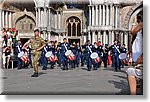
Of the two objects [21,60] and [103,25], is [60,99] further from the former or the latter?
[103,25]

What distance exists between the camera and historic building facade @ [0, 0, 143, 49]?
2252 centimetres

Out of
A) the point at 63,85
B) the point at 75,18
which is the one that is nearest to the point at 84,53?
the point at 63,85

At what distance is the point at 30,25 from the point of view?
2589cm

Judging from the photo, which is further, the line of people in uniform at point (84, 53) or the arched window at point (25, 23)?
the arched window at point (25, 23)

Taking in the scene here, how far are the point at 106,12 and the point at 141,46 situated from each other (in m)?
17.5

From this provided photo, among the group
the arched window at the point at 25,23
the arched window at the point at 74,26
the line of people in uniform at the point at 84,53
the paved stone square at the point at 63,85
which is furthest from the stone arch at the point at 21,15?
the paved stone square at the point at 63,85

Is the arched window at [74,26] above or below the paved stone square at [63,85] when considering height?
above

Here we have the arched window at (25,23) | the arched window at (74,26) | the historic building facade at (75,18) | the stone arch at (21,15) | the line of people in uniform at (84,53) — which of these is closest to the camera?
the line of people in uniform at (84,53)

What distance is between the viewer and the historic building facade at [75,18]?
22.5 meters

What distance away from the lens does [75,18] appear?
25.5 meters

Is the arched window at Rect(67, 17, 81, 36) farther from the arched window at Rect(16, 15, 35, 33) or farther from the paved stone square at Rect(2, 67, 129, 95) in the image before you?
the paved stone square at Rect(2, 67, 129, 95)

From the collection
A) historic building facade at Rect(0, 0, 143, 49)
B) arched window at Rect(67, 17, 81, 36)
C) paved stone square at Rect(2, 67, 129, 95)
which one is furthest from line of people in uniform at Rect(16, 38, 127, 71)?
arched window at Rect(67, 17, 81, 36)

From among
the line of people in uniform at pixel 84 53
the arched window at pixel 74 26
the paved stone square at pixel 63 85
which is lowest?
the paved stone square at pixel 63 85

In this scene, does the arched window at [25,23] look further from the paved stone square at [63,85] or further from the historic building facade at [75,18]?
the paved stone square at [63,85]
